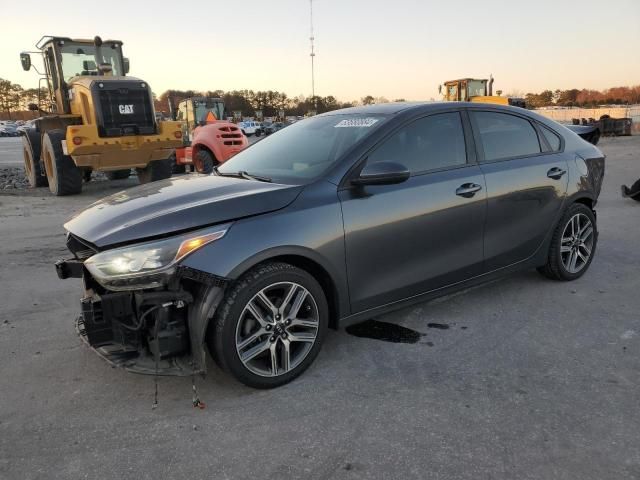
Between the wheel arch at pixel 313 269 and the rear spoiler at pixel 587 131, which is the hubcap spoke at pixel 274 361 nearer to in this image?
the wheel arch at pixel 313 269

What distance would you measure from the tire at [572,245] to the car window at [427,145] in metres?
1.38

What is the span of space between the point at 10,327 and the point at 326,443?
2.92m

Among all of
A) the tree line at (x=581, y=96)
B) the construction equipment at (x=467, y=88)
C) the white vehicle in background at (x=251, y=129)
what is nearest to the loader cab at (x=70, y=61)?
the construction equipment at (x=467, y=88)

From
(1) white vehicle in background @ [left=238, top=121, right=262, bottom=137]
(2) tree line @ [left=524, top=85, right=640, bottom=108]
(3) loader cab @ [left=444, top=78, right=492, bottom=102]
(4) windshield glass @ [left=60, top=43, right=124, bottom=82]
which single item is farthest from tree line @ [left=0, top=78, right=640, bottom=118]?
(4) windshield glass @ [left=60, top=43, right=124, bottom=82]

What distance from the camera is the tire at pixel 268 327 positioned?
2852 millimetres

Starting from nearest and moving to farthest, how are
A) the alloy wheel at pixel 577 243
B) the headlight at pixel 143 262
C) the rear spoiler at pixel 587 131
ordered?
the headlight at pixel 143 262
the alloy wheel at pixel 577 243
the rear spoiler at pixel 587 131

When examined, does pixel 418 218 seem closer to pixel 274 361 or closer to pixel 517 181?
pixel 517 181

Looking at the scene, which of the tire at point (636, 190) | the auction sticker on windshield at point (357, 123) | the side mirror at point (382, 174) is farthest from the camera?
the tire at point (636, 190)

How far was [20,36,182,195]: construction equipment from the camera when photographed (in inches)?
416

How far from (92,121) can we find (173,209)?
8.99m

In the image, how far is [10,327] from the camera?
160 inches

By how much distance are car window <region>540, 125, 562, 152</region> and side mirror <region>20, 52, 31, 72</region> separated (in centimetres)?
1152

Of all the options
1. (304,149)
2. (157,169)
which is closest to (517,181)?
(304,149)

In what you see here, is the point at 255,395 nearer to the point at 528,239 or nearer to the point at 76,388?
the point at 76,388
